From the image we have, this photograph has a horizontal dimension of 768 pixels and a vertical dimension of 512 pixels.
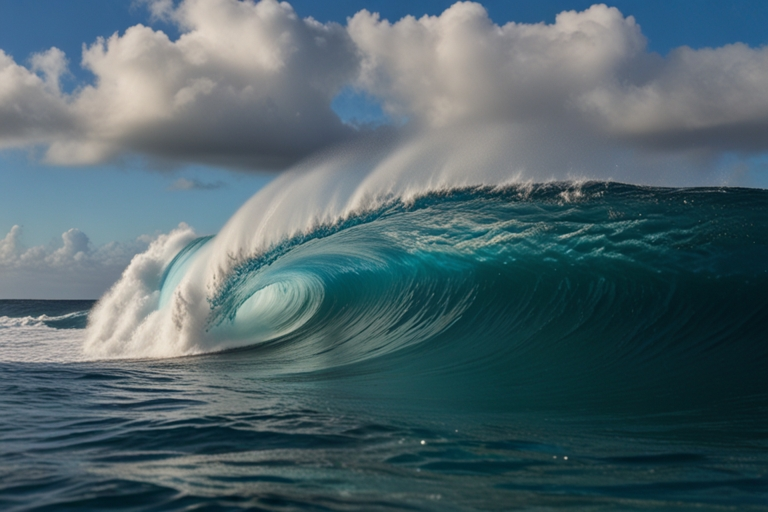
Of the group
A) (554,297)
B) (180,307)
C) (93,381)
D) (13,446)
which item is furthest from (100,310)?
(13,446)

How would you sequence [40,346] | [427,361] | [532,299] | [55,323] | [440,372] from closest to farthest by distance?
[440,372], [427,361], [532,299], [40,346], [55,323]

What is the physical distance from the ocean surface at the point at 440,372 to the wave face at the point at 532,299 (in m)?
0.03

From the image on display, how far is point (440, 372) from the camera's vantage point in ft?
23.1

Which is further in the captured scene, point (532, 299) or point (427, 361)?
point (532, 299)

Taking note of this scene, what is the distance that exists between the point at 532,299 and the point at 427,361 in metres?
1.94

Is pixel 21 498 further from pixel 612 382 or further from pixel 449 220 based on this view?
pixel 449 220

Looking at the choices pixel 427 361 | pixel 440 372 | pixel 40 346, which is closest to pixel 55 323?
pixel 40 346

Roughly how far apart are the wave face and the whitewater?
3cm

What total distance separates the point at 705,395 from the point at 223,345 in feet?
A: 25.8

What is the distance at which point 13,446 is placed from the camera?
3609 millimetres

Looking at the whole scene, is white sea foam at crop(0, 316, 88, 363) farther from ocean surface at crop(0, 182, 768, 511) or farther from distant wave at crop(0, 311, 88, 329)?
distant wave at crop(0, 311, 88, 329)

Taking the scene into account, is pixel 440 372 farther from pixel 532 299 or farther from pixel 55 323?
pixel 55 323

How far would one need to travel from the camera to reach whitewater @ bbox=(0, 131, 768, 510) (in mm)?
2938

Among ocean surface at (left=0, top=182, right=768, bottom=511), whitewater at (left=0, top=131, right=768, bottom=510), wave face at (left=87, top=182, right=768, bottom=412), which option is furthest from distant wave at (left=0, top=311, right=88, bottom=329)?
wave face at (left=87, top=182, right=768, bottom=412)
